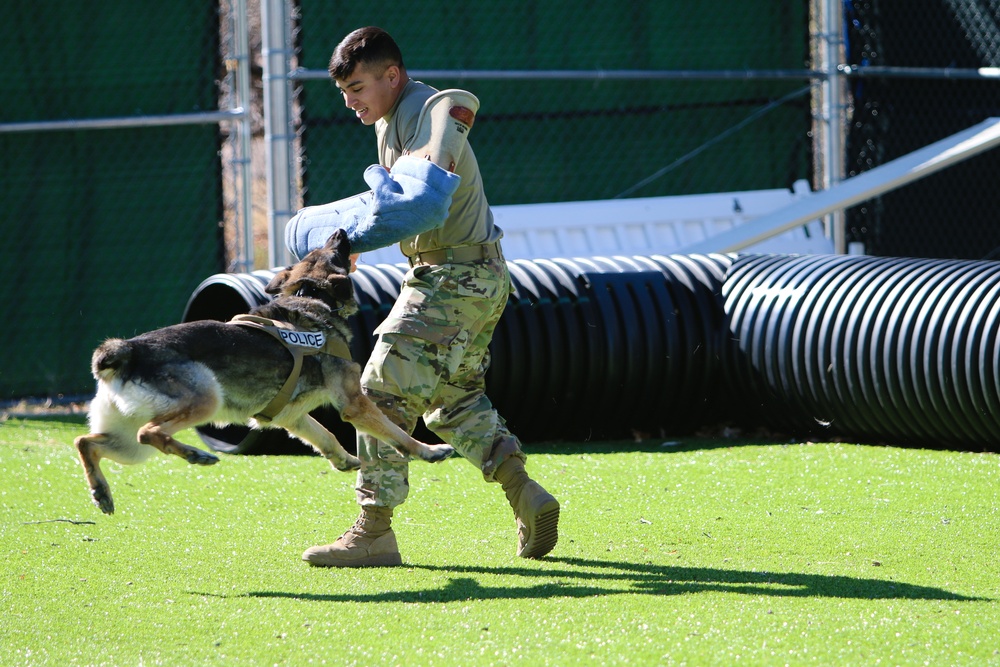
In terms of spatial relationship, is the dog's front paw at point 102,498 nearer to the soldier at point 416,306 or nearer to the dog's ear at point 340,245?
the soldier at point 416,306

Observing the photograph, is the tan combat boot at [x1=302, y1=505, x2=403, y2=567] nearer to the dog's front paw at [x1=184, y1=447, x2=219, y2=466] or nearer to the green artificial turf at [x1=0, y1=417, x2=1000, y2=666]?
the green artificial turf at [x1=0, y1=417, x2=1000, y2=666]

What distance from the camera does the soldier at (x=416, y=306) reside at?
438 cm

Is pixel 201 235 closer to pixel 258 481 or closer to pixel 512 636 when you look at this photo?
pixel 258 481

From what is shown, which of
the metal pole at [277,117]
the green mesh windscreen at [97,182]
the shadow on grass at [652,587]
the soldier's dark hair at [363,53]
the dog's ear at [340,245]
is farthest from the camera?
the green mesh windscreen at [97,182]

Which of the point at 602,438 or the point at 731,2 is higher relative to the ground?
the point at 731,2

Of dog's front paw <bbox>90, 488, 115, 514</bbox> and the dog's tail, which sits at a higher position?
the dog's tail

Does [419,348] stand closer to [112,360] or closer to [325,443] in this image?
[325,443]

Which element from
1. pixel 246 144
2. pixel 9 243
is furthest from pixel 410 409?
pixel 9 243

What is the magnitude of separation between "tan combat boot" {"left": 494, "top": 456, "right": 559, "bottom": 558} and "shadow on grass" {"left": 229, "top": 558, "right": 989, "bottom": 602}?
0.16 m

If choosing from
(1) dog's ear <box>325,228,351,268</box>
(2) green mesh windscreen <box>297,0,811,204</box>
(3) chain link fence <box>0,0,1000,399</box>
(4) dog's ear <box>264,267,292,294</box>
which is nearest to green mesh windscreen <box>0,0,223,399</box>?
(3) chain link fence <box>0,0,1000,399</box>

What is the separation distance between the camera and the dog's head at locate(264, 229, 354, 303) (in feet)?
14.9

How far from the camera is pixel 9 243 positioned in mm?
8789

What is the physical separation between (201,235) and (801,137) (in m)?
5.28

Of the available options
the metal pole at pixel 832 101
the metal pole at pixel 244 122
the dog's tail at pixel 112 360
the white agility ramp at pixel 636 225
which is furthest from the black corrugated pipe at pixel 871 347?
the dog's tail at pixel 112 360
